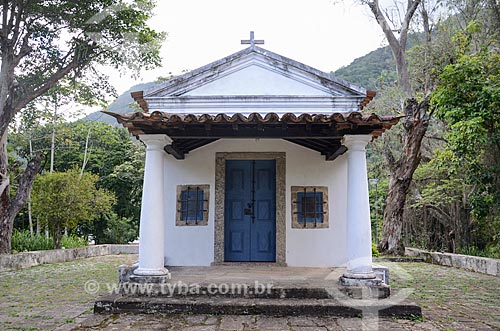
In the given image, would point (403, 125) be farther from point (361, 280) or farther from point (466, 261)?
point (361, 280)

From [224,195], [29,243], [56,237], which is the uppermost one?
[224,195]

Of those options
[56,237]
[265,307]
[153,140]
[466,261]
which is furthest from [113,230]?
[265,307]

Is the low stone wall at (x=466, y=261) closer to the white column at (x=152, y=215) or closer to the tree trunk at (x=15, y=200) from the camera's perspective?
the white column at (x=152, y=215)

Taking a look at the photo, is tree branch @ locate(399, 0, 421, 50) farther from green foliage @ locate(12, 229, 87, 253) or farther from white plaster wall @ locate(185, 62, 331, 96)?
green foliage @ locate(12, 229, 87, 253)

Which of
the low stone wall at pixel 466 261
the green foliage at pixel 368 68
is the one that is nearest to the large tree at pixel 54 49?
the low stone wall at pixel 466 261

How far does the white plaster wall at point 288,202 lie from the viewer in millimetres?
6770

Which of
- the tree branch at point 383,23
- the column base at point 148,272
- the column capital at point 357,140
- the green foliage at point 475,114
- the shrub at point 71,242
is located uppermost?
the tree branch at point 383,23

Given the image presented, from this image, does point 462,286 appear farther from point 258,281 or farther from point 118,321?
point 118,321

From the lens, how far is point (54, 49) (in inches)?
453

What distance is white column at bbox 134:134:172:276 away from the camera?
5156 millimetres

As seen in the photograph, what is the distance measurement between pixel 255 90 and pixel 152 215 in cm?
301

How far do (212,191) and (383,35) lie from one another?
10399 mm

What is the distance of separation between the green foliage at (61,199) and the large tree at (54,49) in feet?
2.44

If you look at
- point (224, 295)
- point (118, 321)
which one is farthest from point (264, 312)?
point (118, 321)
